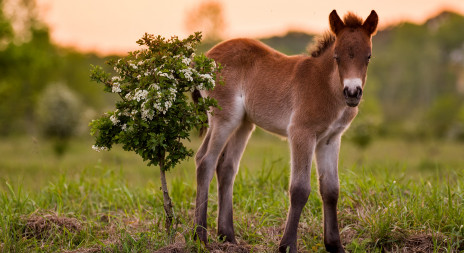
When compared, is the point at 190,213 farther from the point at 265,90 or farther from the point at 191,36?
the point at 191,36

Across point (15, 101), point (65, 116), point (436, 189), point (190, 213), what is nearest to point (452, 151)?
point (436, 189)

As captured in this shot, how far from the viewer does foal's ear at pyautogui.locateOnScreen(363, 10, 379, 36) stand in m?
4.45

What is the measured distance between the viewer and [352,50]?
4.20 m

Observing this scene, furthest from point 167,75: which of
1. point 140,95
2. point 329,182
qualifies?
point 329,182

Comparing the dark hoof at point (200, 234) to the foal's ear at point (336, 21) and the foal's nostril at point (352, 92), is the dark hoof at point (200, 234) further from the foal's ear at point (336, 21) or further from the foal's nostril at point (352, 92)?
the foal's ear at point (336, 21)

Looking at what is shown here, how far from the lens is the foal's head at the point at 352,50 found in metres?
4.10

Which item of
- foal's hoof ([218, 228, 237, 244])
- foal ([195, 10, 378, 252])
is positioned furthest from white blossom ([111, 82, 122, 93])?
foal's hoof ([218, 228, 237, 244])

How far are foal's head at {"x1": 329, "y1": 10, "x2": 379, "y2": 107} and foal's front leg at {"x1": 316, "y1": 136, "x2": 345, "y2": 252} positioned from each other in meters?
0.86

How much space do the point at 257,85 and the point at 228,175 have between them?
113 cm

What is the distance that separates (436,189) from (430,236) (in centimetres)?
118

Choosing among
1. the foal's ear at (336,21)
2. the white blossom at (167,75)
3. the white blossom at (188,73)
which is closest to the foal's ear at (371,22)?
the foal's ear at (336,21)

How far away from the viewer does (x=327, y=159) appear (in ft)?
16.2

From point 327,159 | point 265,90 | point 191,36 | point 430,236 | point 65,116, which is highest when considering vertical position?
point 65,116

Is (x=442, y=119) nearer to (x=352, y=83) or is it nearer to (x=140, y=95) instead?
(x=352, y=83)
